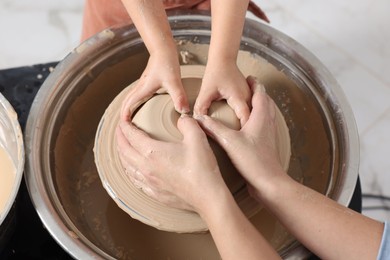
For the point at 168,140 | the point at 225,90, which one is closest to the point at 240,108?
the point at 225,90

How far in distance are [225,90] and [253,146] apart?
0.16m

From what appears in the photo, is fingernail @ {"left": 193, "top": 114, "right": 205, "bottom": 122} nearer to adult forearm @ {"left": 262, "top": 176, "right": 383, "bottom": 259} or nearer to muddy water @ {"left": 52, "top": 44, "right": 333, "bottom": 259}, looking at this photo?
adult forearm @ {"left": 262, "top": 176, "right": 383, "bottom": 259}

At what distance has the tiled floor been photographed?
1.88 m

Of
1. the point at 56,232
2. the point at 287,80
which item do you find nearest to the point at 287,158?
the point at 287,80

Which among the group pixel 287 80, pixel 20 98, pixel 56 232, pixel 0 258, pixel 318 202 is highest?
pixel 287 80

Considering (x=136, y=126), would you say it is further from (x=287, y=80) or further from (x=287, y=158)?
(x=287, y=80)

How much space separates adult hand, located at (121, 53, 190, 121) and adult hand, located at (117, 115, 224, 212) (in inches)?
2.5

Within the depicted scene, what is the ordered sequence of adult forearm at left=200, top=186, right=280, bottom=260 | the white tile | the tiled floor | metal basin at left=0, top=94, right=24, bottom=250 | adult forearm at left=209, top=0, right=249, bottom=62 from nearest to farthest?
adult forearm at left=200, top=186, right=280, bottom=260
metal basin at left=0, top=94, right=24, bottom=250
adult forearm at left=209, top=0, right=249, bottom=62
the white tile
the tiled floor

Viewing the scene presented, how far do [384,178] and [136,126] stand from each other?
1.08m

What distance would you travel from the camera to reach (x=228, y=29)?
1129 mm

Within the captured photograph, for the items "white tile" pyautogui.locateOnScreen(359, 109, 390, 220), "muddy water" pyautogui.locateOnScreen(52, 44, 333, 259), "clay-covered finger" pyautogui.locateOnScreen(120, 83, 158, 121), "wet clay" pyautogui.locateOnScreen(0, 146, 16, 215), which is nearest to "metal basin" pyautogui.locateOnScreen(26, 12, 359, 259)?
"muddy water" pyautogui.locateOnScreen(52, 44, 333, 259)

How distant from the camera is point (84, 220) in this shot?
120 centimetres

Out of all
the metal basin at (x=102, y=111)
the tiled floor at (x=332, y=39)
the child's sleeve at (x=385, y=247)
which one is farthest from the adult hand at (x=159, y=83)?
the tiled floor at (x=332, y=39)

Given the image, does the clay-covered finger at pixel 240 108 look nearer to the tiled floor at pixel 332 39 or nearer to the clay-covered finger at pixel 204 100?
the clay-covered finger at pixel 204 100
